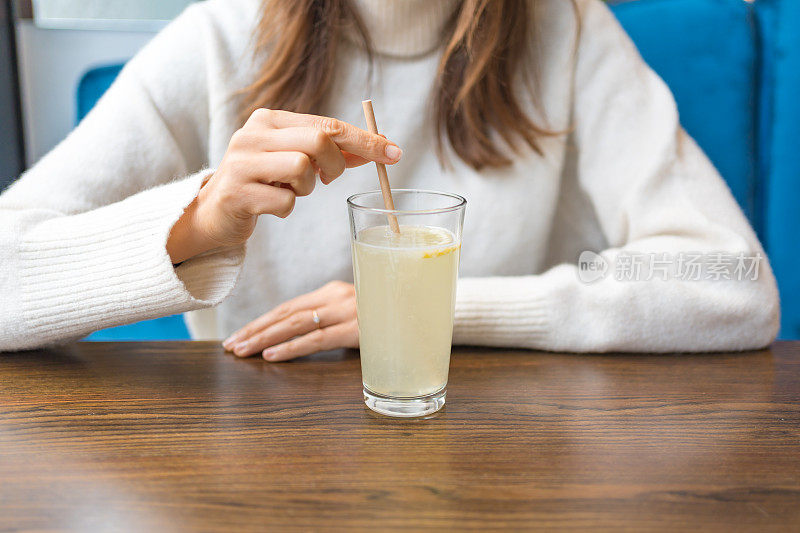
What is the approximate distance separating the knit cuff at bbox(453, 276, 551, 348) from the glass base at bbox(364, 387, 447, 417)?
236mm

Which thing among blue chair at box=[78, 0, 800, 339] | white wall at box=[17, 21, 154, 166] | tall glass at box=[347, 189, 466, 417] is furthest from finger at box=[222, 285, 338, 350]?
white wall at box=[17, 21, 154, 166]

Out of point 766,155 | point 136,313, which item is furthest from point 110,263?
point 766,155

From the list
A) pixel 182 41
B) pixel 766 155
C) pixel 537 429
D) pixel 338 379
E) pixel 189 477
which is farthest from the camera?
pixel 766 155

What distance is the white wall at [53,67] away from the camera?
6.17 ft

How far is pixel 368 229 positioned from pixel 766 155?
4.18ft

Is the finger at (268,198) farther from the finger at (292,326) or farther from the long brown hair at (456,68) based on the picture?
the long brown hair at (456,68)

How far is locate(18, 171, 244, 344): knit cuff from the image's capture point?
2.66 ft

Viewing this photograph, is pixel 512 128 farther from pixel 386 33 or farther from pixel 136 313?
Answer: pixel 136 313

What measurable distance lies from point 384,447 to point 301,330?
325 mm

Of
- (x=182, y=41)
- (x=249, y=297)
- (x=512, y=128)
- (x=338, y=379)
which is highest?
(x=182, y=41)

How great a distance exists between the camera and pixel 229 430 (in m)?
0.65

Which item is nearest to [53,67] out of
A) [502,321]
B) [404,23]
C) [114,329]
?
[114,329]

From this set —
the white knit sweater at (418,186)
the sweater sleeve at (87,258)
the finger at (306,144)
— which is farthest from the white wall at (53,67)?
the finger at (306,144)

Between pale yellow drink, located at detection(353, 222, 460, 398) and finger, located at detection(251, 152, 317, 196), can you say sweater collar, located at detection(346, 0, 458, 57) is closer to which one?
finger, located at detection(251, 152, 317, 196)
